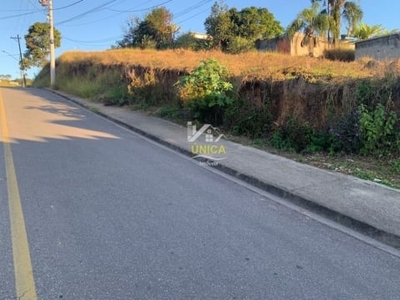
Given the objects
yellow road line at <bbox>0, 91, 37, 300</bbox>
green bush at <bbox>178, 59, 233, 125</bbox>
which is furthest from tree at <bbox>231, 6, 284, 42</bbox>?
yellow road line at <bbox>0, 91, 37, 300</bbox>

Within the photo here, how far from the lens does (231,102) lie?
35.2ft

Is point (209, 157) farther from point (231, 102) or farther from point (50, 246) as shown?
point (50, 246)

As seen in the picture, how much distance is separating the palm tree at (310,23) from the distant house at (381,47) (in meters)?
4.76

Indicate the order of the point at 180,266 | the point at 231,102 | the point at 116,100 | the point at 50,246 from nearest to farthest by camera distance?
the point at 180,266 < the point at 50,246 < the point at 231,102 < the point at 116,100

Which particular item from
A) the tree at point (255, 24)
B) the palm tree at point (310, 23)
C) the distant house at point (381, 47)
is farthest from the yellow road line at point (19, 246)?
the tree at point (255, 24)

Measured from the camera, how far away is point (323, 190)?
596 centimetres

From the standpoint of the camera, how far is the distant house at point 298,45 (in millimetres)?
29641

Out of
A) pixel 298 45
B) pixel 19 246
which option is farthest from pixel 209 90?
pixel 298 45

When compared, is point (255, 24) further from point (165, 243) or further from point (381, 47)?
point (165, 243)

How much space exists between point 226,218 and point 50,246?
2.09 m

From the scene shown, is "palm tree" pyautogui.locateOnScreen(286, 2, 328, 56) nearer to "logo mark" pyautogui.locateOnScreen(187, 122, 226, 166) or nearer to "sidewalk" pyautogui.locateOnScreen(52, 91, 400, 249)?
"logo mark" pyautogui.locateOnScreen(187, 122, 226, 166)

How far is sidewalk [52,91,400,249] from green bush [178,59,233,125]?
1893 millimetres

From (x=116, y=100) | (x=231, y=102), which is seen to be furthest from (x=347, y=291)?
(x=116, y=100)

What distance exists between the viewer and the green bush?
35.6 feet
